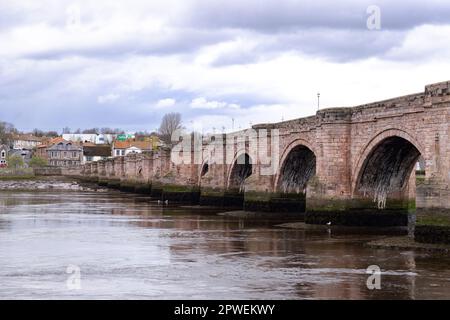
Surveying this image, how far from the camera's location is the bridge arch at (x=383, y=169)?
109ft

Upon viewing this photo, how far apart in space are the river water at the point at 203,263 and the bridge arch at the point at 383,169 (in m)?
2.37

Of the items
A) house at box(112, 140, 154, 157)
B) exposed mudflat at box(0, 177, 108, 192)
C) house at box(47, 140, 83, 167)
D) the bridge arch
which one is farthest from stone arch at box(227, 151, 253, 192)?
house at box(47, 140, 83, 167)

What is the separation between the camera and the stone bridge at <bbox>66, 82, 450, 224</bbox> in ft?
87.3

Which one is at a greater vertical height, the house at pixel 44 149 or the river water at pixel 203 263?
the house at pixel 44 149

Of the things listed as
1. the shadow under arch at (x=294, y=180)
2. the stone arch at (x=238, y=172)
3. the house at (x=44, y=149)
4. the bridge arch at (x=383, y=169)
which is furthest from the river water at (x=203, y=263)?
the house at (x=44, y=149)

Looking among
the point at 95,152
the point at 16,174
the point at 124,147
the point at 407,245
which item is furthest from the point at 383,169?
the point at 95,152

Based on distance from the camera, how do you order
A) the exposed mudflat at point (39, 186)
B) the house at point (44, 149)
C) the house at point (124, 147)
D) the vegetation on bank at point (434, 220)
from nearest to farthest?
1. the vegetation on bank at point (434, 220)
2. the exposed mudflat at point (39, 186)
3. the house at point (124, 147)
4. the house at point (44, 149)

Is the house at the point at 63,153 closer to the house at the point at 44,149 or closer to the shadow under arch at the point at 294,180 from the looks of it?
the house at the point at 44,149

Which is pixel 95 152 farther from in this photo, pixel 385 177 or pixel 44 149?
pixel 385 177

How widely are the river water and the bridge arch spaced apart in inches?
93.2

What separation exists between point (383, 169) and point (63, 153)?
149213 mm
